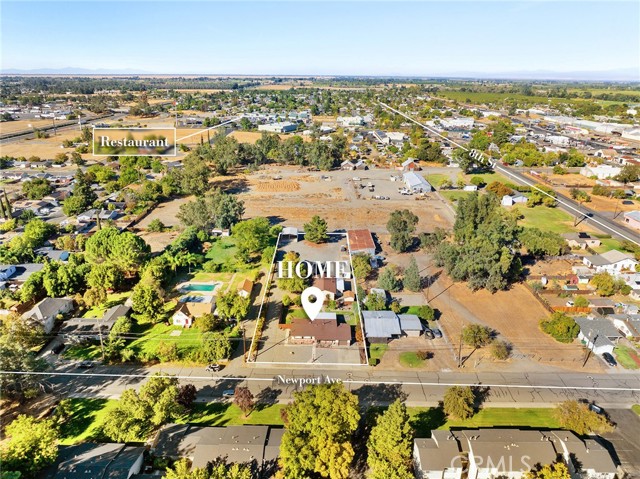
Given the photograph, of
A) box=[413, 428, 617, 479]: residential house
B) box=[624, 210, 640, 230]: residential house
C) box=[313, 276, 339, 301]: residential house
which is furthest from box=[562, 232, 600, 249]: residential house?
box=[413, 428, 617, 479]: residential house

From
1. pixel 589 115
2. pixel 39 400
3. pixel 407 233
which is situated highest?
pixel 589 115

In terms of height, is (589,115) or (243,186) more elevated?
(589,115)

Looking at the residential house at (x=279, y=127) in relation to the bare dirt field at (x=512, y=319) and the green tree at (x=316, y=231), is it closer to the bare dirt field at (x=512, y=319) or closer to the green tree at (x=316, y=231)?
the green tree at (x=316, y=231)

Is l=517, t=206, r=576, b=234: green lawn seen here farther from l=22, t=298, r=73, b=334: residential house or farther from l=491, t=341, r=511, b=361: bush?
l=22, t=298, r=73, b=334: residential house

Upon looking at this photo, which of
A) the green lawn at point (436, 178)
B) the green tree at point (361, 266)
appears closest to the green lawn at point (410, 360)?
the green tree at point (361, 266)

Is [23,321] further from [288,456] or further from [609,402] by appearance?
[609,402]

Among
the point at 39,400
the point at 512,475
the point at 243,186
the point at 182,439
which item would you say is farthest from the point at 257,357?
the point at 243,186

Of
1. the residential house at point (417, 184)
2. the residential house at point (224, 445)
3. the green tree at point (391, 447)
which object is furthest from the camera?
the residential house at point (417, 184)
